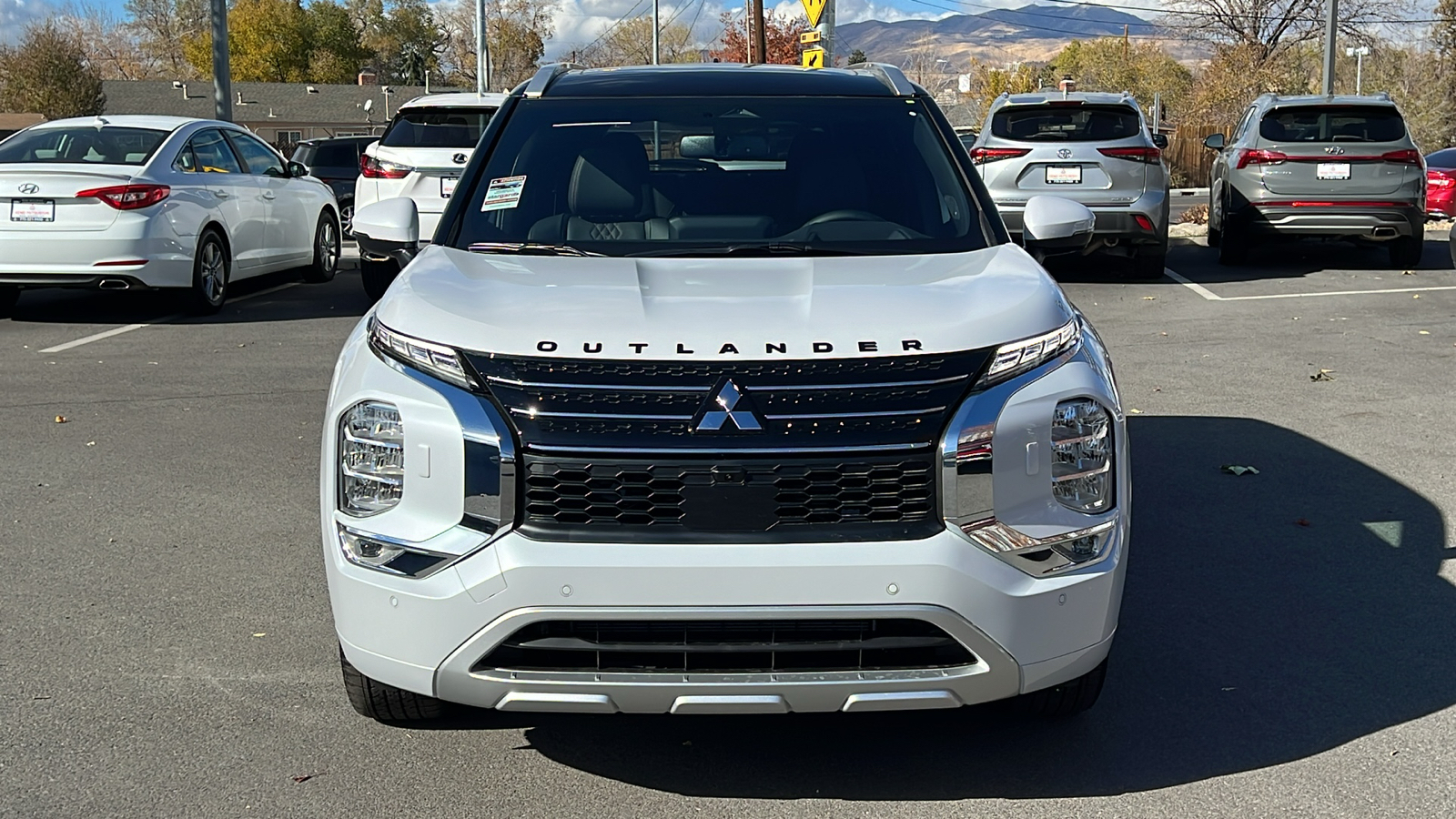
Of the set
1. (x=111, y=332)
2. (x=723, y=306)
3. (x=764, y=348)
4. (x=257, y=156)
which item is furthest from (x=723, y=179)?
(x=257, y=156)

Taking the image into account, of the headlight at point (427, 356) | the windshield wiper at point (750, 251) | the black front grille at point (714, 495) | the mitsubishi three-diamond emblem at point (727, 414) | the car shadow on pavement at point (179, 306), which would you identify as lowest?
the car shadow on pavement at point (179, 306)

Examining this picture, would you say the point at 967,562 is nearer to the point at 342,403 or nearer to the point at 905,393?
the point at 905,393

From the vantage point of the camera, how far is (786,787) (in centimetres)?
374

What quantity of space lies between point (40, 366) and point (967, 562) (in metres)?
8.32

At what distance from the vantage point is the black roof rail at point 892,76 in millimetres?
5379

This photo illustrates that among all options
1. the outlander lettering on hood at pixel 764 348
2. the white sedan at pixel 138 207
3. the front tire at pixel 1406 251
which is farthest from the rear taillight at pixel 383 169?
the front tire at pixel 1406 251

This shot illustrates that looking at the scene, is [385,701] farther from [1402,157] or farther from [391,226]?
[1402,157]

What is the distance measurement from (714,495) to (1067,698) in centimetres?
121

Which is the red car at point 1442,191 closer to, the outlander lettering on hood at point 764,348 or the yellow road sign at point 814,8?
the yellow road sign at point 814,8

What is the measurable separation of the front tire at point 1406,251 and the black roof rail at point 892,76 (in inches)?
460

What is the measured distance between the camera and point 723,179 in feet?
16.3

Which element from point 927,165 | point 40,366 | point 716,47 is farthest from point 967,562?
point 716,47

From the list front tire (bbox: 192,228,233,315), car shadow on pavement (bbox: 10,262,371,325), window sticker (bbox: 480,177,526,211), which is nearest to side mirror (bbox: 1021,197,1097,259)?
window sticker (bbox: 480,177,526,211)

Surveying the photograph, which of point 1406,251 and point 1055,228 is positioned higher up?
point 1055,228
